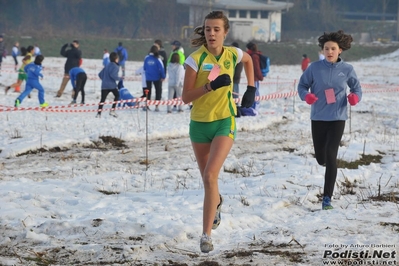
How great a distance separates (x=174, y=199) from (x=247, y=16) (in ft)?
245

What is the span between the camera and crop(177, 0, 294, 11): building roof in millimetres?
79281

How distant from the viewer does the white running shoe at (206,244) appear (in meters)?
5.41

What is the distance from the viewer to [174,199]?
298 inches

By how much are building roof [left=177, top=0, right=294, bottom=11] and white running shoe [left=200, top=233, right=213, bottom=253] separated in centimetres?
7468

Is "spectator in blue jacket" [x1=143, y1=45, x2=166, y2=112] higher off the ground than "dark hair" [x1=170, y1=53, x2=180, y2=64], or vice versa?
"dark hair" [x1=170, y1=53, x2=180, y2=64]

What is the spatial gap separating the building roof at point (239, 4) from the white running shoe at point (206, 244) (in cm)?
7468

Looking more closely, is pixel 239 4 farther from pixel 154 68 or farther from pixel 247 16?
pixel 154 68

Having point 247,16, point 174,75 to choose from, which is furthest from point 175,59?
point 247,16

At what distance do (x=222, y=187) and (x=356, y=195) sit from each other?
1.47 m

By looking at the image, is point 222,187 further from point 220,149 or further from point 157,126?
point 157,126

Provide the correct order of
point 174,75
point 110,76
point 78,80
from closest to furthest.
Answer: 1. point 110,76
2. point 174,75
3. point 78,80

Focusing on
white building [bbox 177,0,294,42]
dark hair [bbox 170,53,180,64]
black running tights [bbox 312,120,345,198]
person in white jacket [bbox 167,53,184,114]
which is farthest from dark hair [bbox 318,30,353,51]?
white building [bbox 177,0,294,42]

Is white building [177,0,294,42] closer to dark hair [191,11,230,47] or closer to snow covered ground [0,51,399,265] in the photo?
snow covered ground [0,51,399,265]

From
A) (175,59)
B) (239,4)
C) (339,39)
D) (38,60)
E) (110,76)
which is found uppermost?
(239,4)
